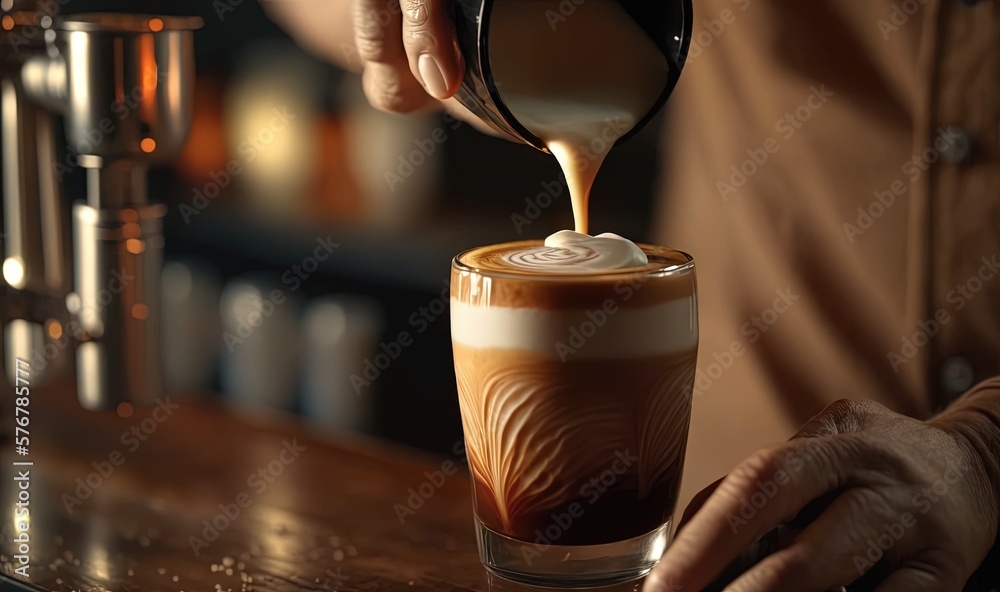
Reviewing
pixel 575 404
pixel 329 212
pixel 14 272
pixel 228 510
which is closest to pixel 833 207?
pixel 575 404

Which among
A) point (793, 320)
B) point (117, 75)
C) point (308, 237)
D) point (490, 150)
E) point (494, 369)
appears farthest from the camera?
point (308, 237)

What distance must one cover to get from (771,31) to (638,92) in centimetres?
39

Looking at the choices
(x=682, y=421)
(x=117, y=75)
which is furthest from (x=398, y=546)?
(x=117, y=75)

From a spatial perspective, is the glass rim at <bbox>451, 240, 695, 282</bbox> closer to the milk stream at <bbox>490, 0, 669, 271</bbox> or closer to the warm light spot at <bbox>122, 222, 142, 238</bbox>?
the milk stream at <bbox>490, 0, 669, 271</bbox>

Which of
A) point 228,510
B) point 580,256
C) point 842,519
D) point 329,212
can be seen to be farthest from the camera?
point 329,212

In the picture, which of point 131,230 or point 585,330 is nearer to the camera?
point 585,330

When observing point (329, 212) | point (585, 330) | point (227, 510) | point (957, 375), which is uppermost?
point (585, 330)

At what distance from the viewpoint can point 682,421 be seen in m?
0.88

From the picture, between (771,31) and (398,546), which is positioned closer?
(398,546)

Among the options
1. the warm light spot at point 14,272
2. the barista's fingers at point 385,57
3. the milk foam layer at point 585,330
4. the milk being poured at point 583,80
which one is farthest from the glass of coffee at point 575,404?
the warm light spot at point 14,272

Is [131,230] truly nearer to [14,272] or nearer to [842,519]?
[14,272]

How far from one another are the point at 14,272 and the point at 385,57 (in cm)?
44

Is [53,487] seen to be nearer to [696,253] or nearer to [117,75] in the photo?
[117,75]

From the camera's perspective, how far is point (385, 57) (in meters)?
1.13
